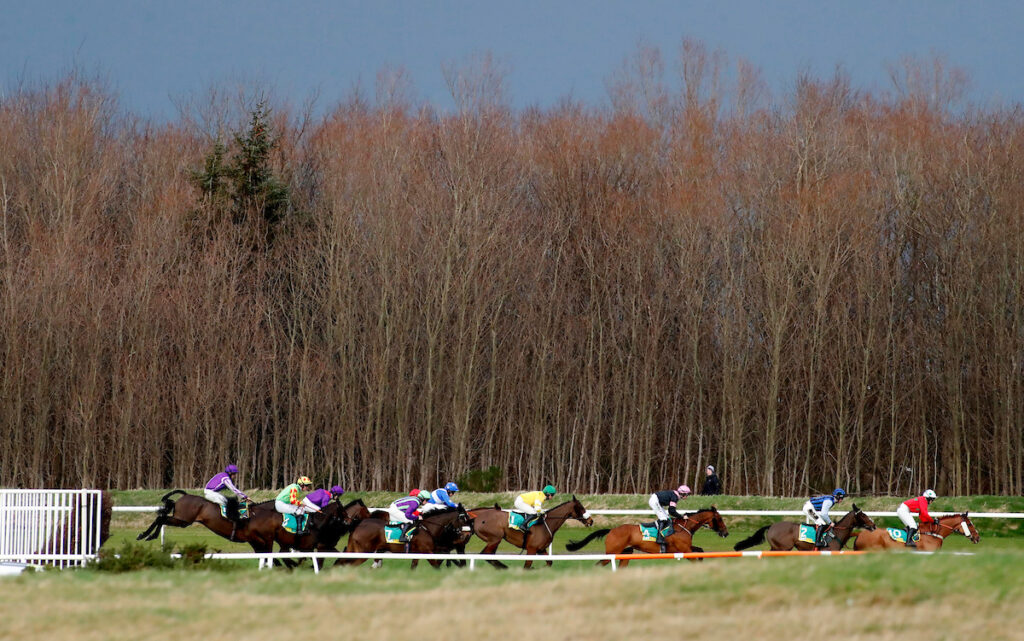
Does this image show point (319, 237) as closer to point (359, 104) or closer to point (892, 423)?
point (359, 104)

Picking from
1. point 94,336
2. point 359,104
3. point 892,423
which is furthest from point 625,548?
point 359,104

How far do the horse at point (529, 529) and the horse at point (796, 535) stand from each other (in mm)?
2950

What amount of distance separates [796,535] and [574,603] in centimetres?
1042

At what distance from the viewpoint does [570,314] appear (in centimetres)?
4225

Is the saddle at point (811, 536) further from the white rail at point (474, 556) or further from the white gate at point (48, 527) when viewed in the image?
the white gate at point (48, 527)

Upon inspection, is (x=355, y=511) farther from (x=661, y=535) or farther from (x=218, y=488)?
(x=661, y=535)

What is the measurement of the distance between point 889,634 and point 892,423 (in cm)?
2824

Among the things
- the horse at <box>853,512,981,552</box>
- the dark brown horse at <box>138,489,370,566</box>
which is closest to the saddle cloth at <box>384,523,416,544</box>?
the dark brown horse at <box>138,489,370,566</box>

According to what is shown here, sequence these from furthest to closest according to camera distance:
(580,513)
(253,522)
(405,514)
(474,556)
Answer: (253,522) → (580,513) → (405,514) → (474,556)

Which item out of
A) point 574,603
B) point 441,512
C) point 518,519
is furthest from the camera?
point 518,519

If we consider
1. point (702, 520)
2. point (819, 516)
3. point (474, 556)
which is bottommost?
point (474, 556)

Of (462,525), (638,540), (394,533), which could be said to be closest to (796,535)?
Result: (638,540)

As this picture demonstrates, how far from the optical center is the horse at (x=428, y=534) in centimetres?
2150

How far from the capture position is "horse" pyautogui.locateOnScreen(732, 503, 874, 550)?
21.4 m
